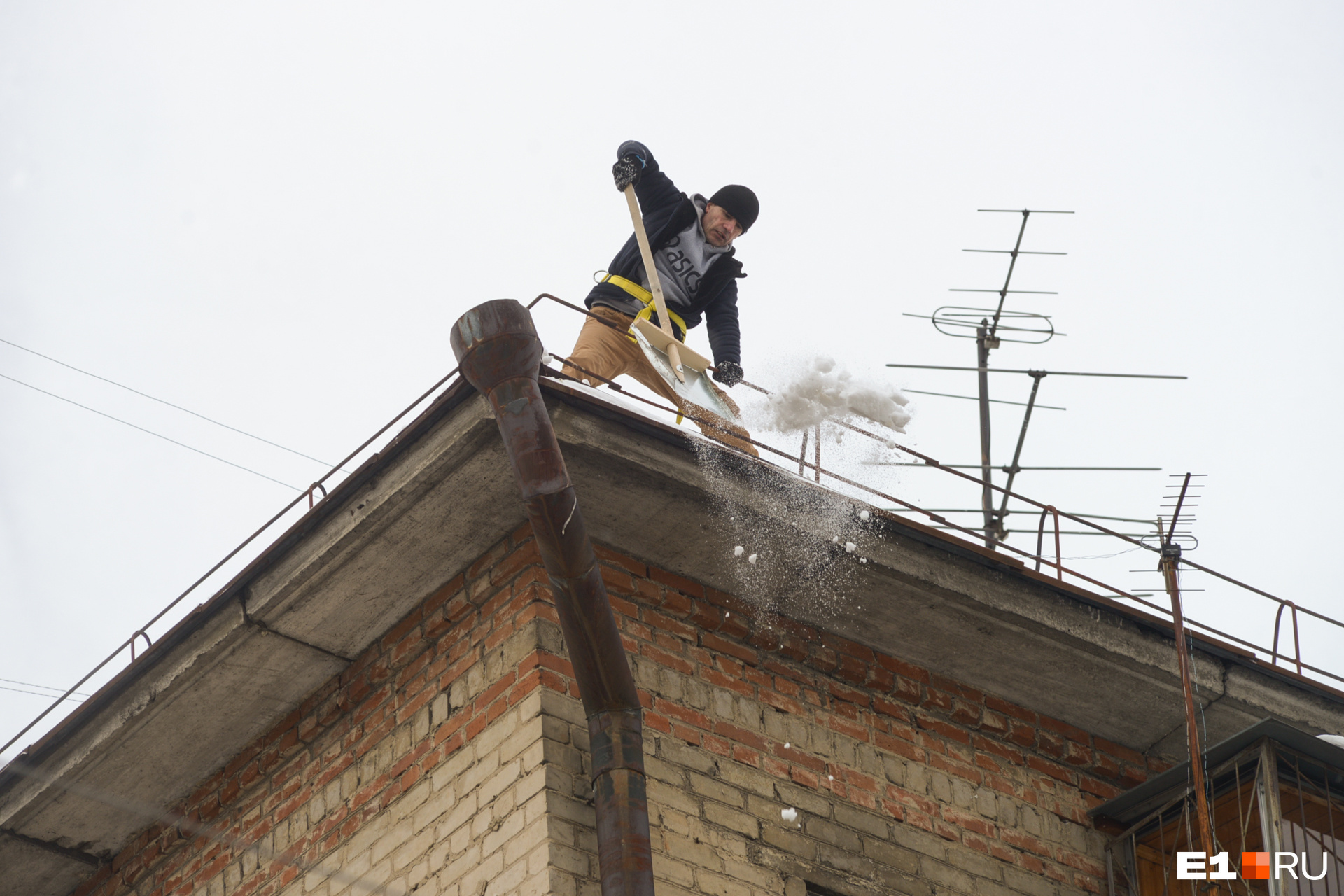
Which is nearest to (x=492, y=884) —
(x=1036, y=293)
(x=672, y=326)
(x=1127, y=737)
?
(x=672, y=326)

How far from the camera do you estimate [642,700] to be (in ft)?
22.6

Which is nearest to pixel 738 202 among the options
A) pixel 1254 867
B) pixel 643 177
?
pixel 643 177

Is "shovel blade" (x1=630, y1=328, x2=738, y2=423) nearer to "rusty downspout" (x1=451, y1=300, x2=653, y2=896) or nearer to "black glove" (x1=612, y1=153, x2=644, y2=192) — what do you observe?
"black glove" (x1=612, y1=153, x2=644, y2=192)

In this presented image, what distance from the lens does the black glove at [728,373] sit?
8.25 m

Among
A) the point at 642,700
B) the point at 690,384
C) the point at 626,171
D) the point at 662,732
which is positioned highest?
the point at 626,171

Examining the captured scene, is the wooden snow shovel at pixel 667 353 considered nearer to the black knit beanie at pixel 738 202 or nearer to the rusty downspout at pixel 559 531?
the black knit beanie at pixel 738 202

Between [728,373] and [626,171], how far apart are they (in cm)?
115

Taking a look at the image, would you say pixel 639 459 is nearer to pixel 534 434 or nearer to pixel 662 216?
pixel 534 434

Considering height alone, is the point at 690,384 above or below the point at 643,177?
below

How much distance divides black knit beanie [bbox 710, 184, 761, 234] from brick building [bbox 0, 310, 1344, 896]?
190cm

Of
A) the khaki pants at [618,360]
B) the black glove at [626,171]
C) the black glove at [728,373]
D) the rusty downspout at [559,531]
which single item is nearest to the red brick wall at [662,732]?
the rusty downspout at [559,531]

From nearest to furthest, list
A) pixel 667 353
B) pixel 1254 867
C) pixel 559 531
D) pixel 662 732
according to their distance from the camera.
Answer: pixel 559 531, pixel 662 732, pixel 1254 867, pixel 667 353

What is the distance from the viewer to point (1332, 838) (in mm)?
7633

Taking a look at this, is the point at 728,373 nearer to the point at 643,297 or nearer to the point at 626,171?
the point at 643,297
